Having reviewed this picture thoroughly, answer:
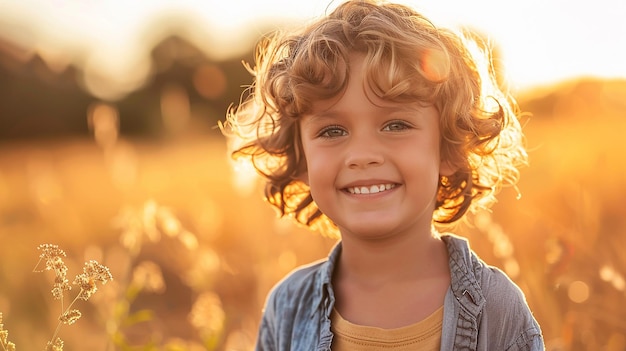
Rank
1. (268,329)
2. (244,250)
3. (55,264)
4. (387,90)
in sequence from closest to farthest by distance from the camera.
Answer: (55,264), (387,90), (268,329), (244,250)

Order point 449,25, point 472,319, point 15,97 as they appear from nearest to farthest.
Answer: point 472,319, point 449,25, point 15,97

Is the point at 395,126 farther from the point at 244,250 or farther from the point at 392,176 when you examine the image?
the point at 244,250

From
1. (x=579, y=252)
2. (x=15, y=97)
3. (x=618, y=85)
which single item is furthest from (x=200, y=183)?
(x=15, y=97)

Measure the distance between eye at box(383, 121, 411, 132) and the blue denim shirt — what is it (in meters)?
0.39

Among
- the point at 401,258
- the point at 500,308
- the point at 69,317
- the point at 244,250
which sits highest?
the point at 244,250

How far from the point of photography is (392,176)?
213cm

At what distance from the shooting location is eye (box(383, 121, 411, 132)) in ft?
7.07

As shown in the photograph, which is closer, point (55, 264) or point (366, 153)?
point (55, 264)

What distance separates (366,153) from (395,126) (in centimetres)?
12

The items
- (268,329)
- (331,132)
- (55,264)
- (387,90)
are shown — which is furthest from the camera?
(268,329)

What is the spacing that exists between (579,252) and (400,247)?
804 millimetres

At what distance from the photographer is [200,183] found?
25.0 ft

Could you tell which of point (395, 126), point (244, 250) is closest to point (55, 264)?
point (395, 126)

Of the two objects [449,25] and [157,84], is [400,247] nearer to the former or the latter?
[449,25]
